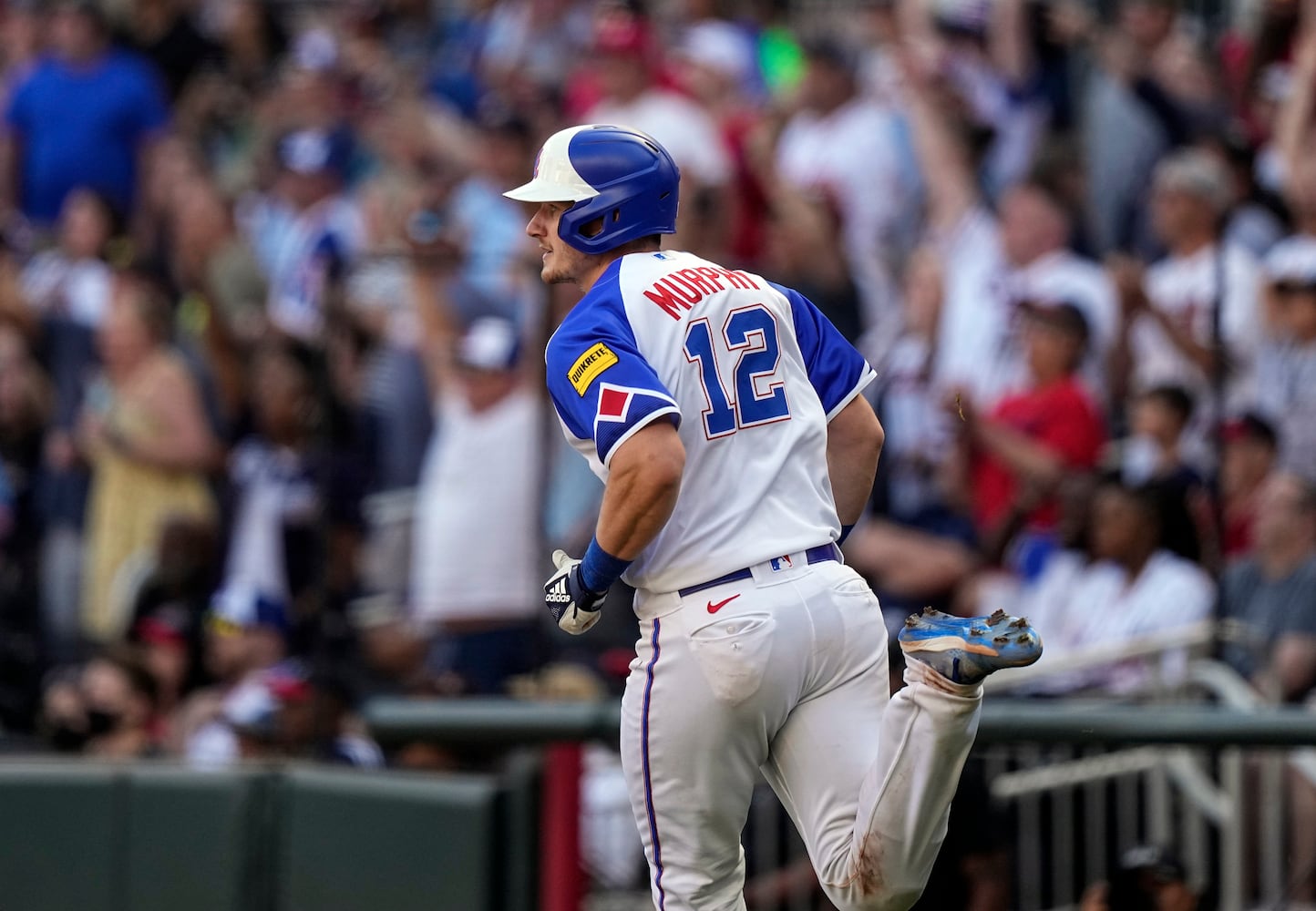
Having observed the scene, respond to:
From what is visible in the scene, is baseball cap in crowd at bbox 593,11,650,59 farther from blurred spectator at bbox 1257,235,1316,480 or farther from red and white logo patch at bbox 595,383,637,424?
red and white logo patch at bbox 595,383,637,424

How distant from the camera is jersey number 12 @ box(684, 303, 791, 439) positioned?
14.1 ft

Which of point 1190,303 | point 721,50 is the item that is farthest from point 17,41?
point 1190,303

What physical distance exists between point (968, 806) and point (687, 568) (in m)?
2.47

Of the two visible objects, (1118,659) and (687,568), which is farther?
(1118,659)

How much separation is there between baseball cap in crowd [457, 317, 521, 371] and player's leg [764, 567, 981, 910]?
3.51 m

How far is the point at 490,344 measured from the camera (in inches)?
306

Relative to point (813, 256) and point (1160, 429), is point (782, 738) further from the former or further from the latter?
point (813, 256)

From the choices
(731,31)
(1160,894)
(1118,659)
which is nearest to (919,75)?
(731,31)

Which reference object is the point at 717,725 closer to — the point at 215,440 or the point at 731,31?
the point at 215,440

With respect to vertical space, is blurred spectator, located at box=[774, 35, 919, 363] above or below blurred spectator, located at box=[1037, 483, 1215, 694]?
above

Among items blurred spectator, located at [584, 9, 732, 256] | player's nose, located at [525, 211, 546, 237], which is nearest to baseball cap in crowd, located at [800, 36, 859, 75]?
blurred spectator, located at [584, 9, 732, 256]

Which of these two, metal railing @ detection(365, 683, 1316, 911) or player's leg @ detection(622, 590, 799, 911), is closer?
player's leg @ detection(622, 590, 799, 911)

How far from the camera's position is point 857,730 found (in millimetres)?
4312

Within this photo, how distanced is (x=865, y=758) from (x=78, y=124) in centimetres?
831
